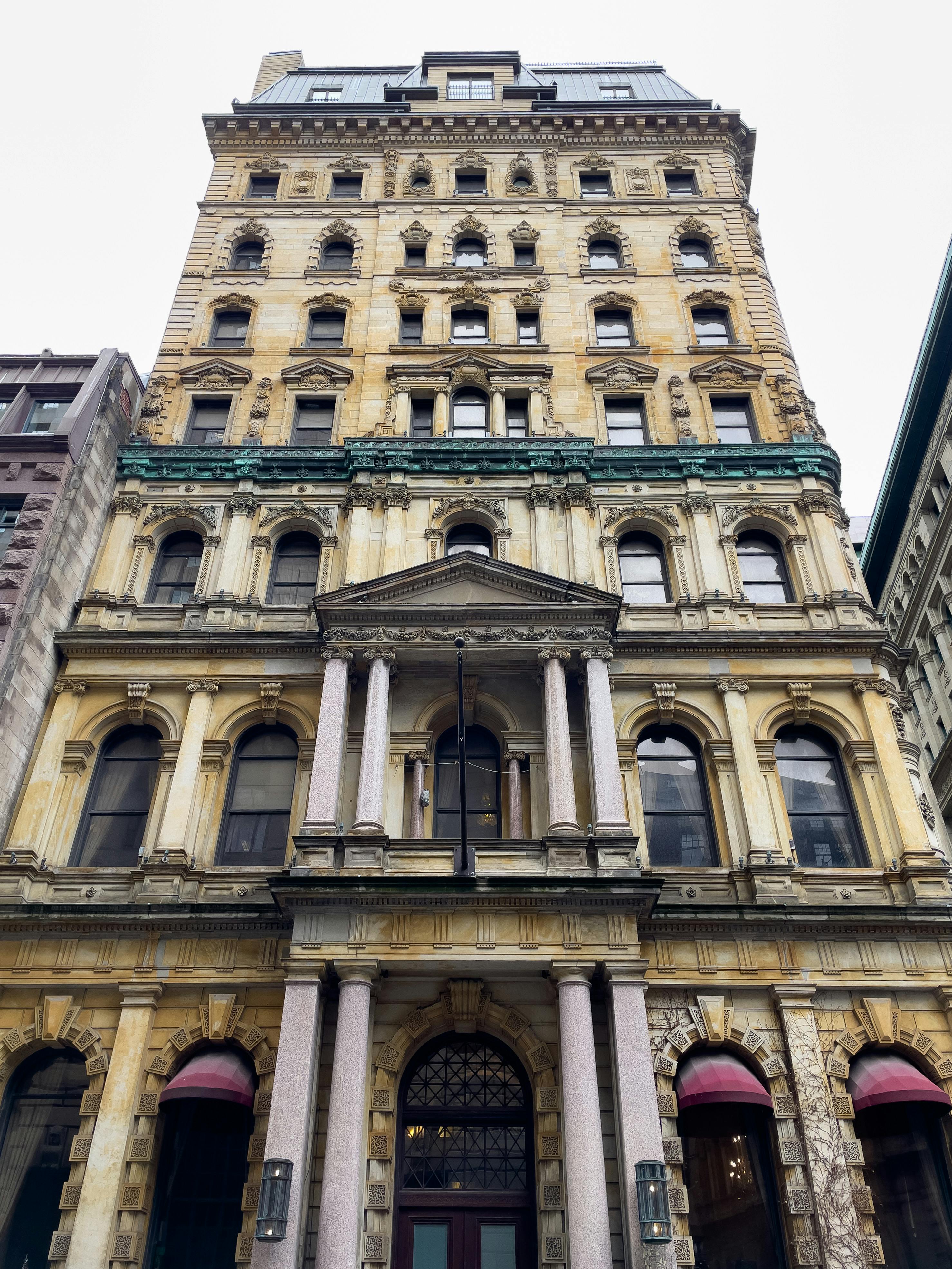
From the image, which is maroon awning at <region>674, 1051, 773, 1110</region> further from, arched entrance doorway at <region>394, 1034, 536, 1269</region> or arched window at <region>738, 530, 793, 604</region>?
arched window at <region>738, 530, 793, 604</region>

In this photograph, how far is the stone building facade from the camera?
1731 cm

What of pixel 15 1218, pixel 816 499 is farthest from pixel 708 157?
pixel 15 1218

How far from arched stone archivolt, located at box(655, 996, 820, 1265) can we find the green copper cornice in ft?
46.8

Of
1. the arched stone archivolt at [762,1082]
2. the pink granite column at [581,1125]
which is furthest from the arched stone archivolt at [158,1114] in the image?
the arched stone archivolt at [762,1082]

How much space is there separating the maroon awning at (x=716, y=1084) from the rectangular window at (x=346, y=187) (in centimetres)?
3156

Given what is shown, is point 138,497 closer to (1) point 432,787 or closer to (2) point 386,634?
(2) point 386,634

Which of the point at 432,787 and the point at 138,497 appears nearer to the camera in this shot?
the point at 432,787

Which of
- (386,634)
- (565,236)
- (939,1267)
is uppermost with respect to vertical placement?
(565,236)

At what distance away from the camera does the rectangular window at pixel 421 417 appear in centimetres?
2936

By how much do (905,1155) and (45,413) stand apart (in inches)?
1022

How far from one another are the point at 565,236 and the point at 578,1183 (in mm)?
29397

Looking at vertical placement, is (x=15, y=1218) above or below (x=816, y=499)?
below

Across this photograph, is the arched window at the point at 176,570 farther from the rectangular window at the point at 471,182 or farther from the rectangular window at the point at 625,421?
the rectangular window at the point at 471,182

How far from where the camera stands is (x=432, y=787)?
2177cm
